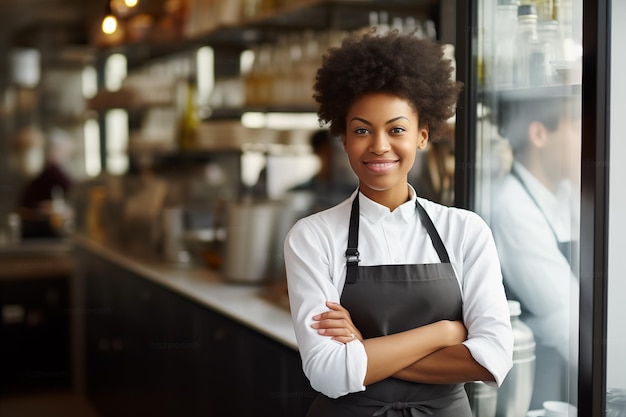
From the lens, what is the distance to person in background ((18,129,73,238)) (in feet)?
23.3

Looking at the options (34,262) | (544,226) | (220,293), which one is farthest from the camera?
(34,262)

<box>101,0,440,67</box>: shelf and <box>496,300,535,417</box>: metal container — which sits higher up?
<box>101,0,440,67</box>: shelf

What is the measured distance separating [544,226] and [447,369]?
685 millimetres

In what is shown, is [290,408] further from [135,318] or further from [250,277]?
[135,318]

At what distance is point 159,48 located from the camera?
550cm

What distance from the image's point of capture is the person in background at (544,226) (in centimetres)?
199

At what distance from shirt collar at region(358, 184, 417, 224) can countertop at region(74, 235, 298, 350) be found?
1104 millimetres

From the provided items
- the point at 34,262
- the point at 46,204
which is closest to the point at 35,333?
the point at 34,262

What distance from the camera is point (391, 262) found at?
5.02 ft

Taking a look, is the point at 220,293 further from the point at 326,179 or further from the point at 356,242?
the point at 356,242

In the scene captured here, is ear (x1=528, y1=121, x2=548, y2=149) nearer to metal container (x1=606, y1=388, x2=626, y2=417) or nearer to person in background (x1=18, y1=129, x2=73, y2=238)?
metal container (x1=606, y1=388, x2=626, y2=417)

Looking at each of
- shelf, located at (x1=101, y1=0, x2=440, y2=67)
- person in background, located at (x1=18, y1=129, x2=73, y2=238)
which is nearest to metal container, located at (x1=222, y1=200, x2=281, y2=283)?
shelf, located at (x1=101, y1=0, x2=440, y2=67)

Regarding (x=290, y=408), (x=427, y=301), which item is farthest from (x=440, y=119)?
(x=290, y=408)

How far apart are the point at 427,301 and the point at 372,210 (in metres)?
0.19
